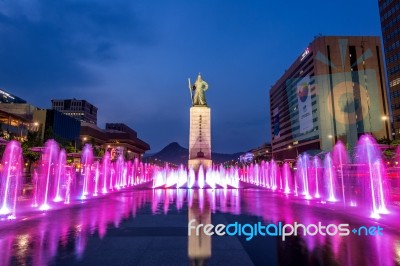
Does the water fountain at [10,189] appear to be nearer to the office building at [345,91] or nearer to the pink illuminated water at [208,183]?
the pink illuminated water at [208,183]

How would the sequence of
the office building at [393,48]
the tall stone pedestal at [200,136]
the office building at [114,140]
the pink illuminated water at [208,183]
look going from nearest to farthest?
1. the pink illuminated water at [208,183]
2. the tall stone pedestal at [200,136]
3. the office building at [393,48]
4. the office building at [114,140]

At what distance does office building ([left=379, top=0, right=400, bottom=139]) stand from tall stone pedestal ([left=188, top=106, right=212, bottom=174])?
47925mm

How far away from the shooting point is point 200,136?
156ft

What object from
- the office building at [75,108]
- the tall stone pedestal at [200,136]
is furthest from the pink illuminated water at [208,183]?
the office building at [75,108]

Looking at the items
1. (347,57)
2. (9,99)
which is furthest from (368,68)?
(9,99)

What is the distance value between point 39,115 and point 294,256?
280ft

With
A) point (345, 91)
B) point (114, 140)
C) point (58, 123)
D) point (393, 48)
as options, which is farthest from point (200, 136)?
point (114, 140)

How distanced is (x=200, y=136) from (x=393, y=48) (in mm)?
55164

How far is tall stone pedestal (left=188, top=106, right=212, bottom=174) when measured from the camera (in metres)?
46.3

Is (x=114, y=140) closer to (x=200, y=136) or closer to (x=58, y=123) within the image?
(x=58, y=123)

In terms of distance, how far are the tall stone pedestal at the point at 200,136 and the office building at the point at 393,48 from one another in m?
47.9

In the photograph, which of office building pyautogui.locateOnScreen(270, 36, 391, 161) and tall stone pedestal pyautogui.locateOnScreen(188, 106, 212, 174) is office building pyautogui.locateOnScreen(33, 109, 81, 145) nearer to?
tall stone pedestal pyautogui.locateOnScreen(188, 106, 212, 174)

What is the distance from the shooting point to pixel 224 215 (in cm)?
1105

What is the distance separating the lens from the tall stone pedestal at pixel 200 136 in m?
46.3
